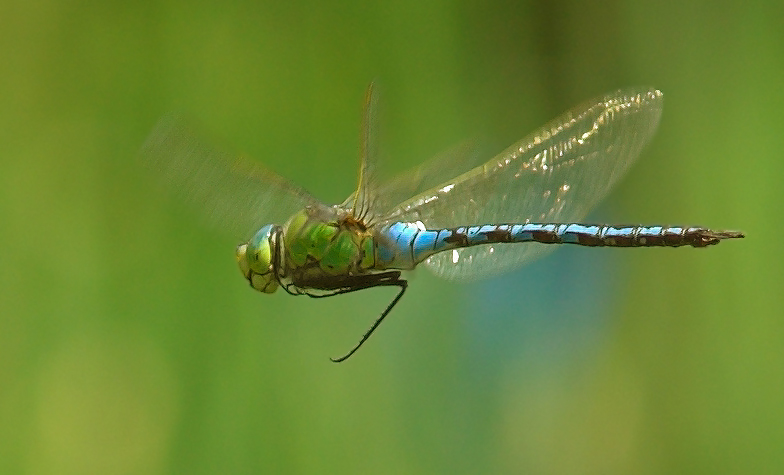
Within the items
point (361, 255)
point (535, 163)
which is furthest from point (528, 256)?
point (361, 255)

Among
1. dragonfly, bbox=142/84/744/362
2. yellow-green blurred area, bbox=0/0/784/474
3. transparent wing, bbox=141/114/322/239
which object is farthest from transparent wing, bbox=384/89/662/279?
yellow-green blurred area, bbox=0/0/784/474

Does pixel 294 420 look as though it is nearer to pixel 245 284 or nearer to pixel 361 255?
pixel 245 284

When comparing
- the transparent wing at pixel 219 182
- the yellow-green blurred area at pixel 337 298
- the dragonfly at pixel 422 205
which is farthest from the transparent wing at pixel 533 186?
the yellow-green blurred area at pixel 337 298

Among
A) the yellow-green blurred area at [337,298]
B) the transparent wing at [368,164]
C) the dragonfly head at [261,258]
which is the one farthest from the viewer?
the yellow-green blurred area at [337,298]

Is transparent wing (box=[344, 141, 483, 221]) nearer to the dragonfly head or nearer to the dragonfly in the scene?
the dragonfly

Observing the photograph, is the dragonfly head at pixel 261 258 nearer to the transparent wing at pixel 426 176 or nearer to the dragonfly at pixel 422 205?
the dragonfly at pixel 422 205

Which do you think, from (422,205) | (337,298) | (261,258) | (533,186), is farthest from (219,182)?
(337,298)
